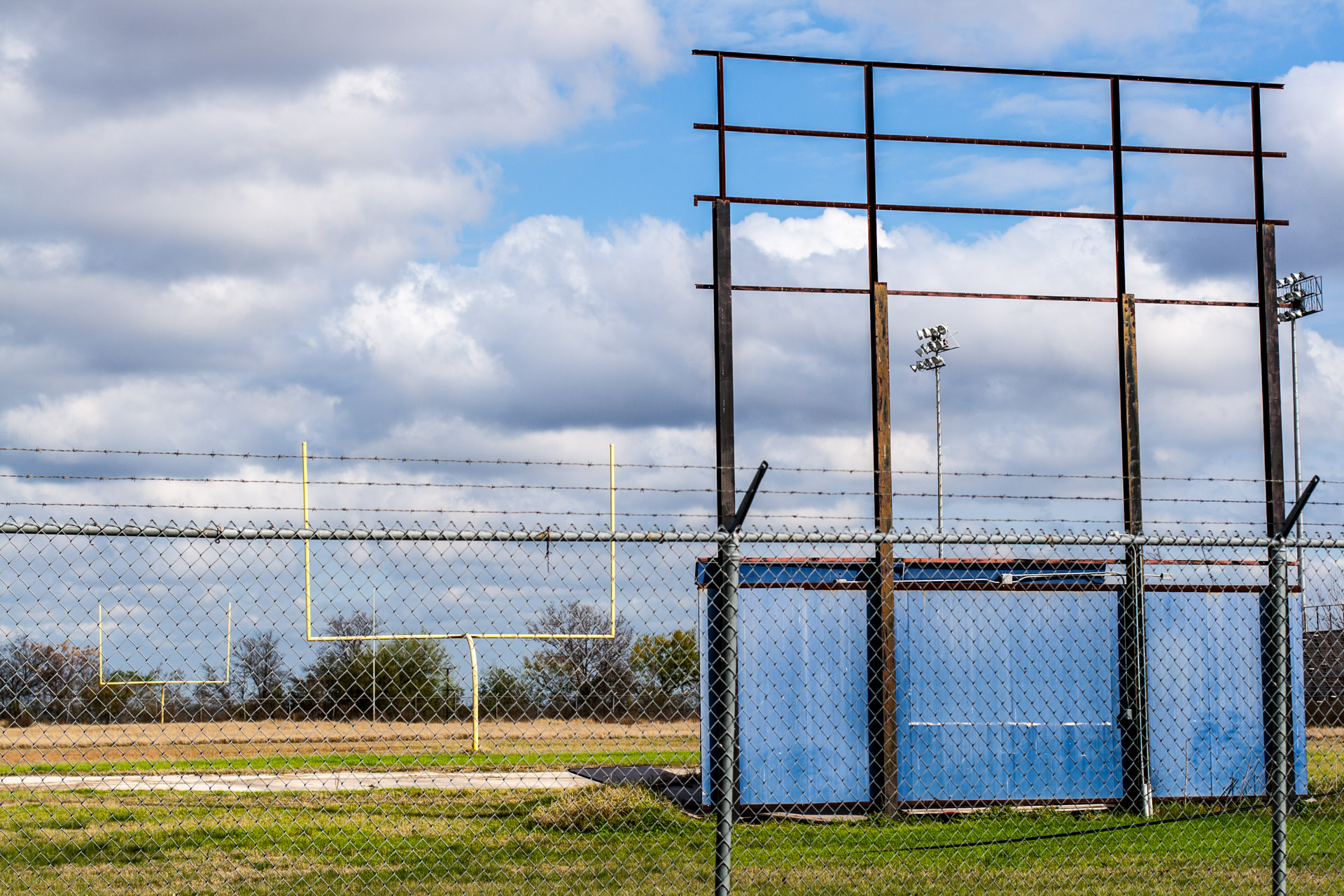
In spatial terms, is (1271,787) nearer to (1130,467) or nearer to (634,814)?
(634,814)

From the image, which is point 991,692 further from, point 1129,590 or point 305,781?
point 305,781

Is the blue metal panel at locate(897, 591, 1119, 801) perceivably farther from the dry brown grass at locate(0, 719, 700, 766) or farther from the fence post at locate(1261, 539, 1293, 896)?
the dry brown grass at locate(0, 719, 700, 766)

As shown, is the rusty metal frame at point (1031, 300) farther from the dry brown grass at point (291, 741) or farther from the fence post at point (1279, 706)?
the dry brown grass at point (291, 741)

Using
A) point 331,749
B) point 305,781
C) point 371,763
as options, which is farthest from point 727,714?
point 331,749

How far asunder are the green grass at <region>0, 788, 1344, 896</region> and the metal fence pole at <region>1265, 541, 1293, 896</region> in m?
2.39

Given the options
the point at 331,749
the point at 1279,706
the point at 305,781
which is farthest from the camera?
the point at 331,749

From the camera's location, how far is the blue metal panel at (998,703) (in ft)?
44.5

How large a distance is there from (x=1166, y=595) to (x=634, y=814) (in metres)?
6.87

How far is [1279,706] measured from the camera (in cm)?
663

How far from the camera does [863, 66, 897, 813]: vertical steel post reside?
12992 millimetres

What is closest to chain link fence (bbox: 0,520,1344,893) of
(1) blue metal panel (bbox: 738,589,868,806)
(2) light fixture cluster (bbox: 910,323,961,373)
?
(1) blue metal panel (bbox: 738,589,868,806)

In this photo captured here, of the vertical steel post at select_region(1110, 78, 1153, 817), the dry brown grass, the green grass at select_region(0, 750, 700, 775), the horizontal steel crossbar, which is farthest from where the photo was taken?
the dry brown grass

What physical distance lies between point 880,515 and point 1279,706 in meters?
6.46

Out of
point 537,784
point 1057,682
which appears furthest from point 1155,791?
point 537,784
